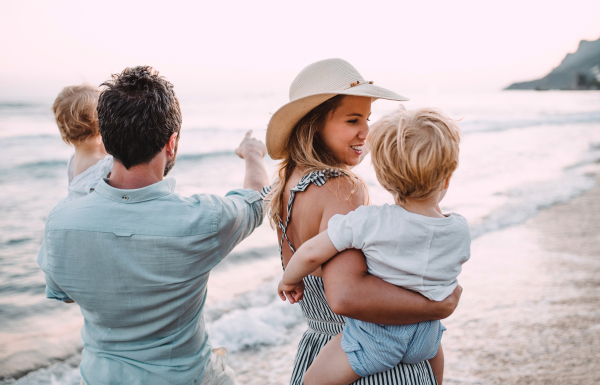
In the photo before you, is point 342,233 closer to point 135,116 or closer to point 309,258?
point 309,258

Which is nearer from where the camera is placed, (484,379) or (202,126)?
(484,379)

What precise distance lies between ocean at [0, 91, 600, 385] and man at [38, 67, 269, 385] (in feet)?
4.45

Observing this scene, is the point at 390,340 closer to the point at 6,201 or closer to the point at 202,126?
the point at 6,201

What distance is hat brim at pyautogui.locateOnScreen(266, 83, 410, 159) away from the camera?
1.72 metres

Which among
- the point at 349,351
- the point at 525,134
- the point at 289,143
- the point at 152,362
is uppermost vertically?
the point at 289,143

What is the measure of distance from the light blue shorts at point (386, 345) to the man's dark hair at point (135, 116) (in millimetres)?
1039

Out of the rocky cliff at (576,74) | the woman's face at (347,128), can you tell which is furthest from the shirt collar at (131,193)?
the rocky cliff at (576,74)

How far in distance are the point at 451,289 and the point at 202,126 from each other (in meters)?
17.6

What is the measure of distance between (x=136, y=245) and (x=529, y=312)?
165 inches

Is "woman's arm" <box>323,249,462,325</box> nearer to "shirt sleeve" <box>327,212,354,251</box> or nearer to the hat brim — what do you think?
"shirt sleeve" <box>327,212,354,251</box>

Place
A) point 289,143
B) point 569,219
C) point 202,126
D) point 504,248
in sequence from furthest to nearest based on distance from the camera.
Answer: point 202,126 < point 569,219 < point 504,248 < point 289,143

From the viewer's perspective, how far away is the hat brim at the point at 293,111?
5.65 feet

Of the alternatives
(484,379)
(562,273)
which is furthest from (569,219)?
(484,379)

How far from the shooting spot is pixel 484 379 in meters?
3.28
